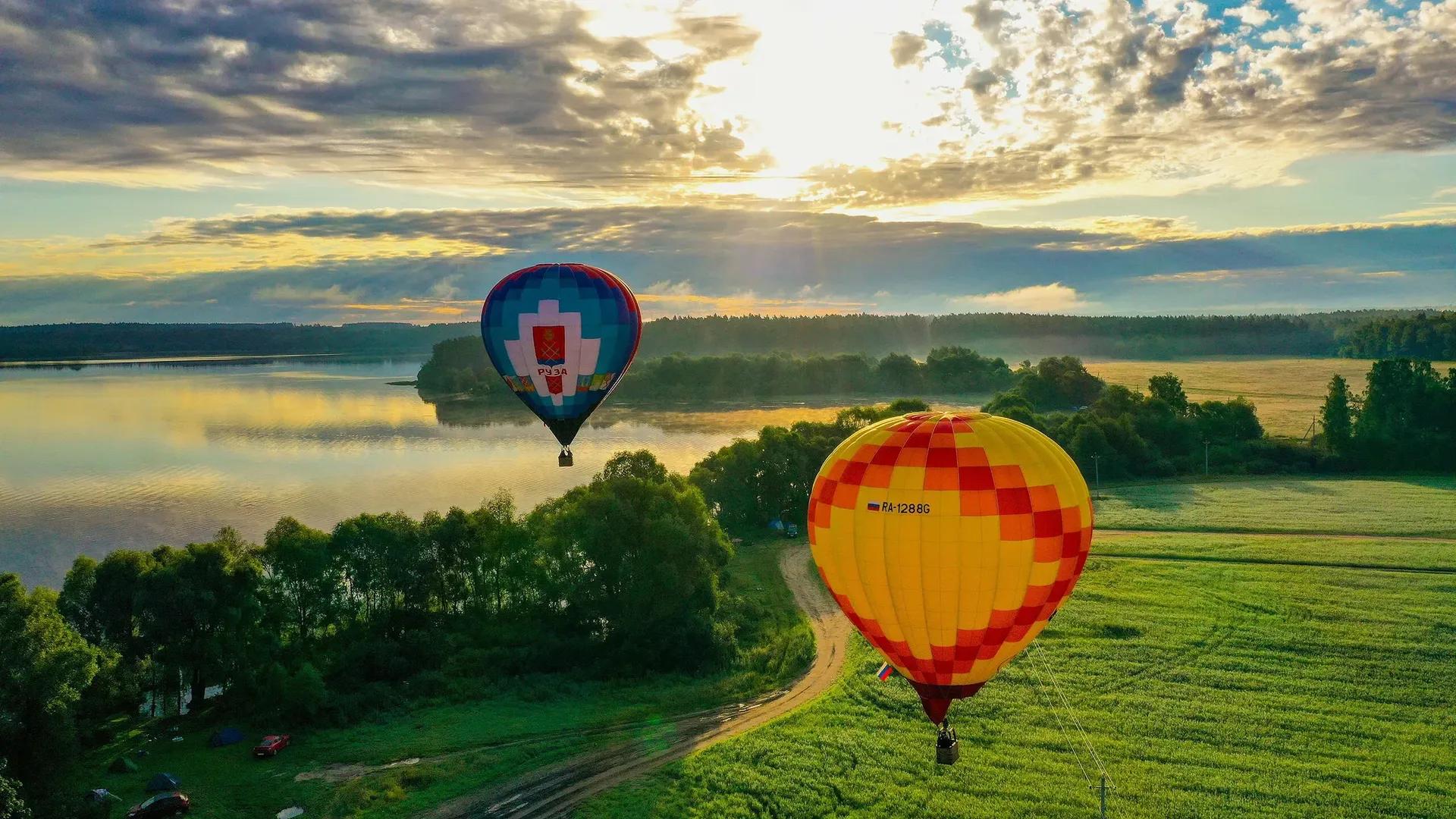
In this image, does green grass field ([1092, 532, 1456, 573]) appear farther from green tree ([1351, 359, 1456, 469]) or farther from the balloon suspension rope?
green tree ([1351, 359, 1456, 469])

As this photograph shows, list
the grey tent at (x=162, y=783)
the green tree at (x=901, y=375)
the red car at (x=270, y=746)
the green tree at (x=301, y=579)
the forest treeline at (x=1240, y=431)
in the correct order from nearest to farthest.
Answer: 1. the grey tent at (x=162, y=783)
2. the red car at (x=270, y=746)
3. the green tree at (x=301, y=579)
4. the forest treeline at (x=1240, y=431)
5. the green tree at (x=901, y=375)

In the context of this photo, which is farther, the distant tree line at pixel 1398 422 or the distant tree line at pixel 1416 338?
the distant tree line at pixel 1416 338

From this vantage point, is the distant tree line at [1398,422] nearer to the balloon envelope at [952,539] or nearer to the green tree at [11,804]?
the balloon envelope at [952,539]

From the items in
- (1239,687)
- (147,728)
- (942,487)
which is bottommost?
(147,728)

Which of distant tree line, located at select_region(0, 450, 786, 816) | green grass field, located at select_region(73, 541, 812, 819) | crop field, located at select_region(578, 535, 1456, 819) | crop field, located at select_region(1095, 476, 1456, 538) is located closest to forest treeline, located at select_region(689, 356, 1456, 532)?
crop field, located at select_region(1095, 476, 1456, 538)

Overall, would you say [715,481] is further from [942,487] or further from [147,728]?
[942,487]

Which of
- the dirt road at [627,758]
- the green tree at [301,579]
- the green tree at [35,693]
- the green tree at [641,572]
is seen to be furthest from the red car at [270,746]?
the green tree at [641,572]

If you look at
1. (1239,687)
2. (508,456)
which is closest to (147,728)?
(1239,687)
